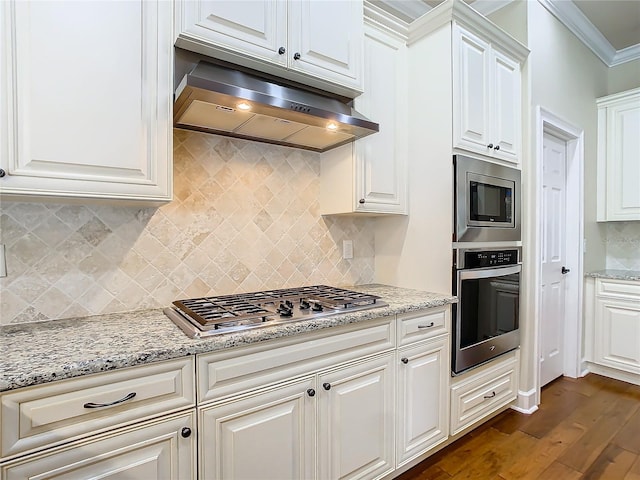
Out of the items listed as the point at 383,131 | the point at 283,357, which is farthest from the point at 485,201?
the point at 283,357

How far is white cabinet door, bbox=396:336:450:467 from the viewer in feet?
5.98

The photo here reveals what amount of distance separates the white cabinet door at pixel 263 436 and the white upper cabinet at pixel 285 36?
1394mm

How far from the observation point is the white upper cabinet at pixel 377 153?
Result: 2.08m

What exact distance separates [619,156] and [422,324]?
297cm

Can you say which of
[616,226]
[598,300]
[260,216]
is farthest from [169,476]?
[616,226]

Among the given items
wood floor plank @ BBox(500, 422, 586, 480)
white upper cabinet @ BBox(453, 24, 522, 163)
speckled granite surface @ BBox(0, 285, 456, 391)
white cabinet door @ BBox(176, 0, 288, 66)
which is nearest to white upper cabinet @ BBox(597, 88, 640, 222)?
white upper cabinet @ BBox(453, 24, 522, 163)

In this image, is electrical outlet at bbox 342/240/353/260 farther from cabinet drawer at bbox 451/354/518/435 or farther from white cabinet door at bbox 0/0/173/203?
white cabinet door at bbox 0/0/173/203

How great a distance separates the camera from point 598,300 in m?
3.26

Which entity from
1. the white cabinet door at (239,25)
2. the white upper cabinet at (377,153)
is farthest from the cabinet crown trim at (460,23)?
the white cabinet door at (239,25)

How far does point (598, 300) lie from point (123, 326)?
3.78m

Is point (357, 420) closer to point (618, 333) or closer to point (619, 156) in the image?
point (618, 333)

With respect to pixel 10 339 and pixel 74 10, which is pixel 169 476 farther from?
pixel 74 10

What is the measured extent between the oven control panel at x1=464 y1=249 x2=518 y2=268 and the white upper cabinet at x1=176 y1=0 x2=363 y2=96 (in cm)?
116

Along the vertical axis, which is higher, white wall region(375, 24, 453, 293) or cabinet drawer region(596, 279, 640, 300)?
white wall region(375, 24, 453, 293)
